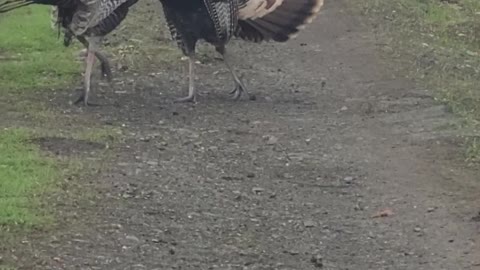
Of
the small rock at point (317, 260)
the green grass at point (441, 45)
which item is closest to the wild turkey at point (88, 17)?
the green grass at point (441, 45)

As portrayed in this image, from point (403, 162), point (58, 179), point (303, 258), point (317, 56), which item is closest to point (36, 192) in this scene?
point (58, 179)

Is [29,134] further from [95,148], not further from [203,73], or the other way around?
[203,73]

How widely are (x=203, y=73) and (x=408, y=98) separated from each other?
2306mm

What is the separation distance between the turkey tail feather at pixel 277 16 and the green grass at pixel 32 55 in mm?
1781

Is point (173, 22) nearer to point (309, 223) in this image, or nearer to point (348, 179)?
point (348, 179)

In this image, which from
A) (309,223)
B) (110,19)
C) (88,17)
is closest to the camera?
(309,223)

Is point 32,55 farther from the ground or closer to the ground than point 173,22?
closer to the ground

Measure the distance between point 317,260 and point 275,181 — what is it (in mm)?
1701

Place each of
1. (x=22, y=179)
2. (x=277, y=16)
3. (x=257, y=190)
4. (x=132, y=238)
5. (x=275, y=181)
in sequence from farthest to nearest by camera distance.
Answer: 1. (x=277, y=16)
2. (x=275, y=181)
3. (x=257, y=190)
4. (x=22, y=179)
5. (x=132, y=238)

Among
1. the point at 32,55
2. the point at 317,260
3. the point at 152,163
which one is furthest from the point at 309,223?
the point at 32,55

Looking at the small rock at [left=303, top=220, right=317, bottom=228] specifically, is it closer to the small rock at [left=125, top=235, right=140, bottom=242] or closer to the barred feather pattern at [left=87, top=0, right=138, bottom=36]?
the small rock at [left=125, top=235, right=140, bottom=242]

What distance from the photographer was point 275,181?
7.73 metres

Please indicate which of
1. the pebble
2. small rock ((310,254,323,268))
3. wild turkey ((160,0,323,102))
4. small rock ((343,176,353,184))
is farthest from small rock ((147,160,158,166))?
wild turkey ((160,0,323,102))

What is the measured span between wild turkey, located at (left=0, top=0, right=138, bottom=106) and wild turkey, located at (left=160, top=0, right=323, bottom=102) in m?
0.52
